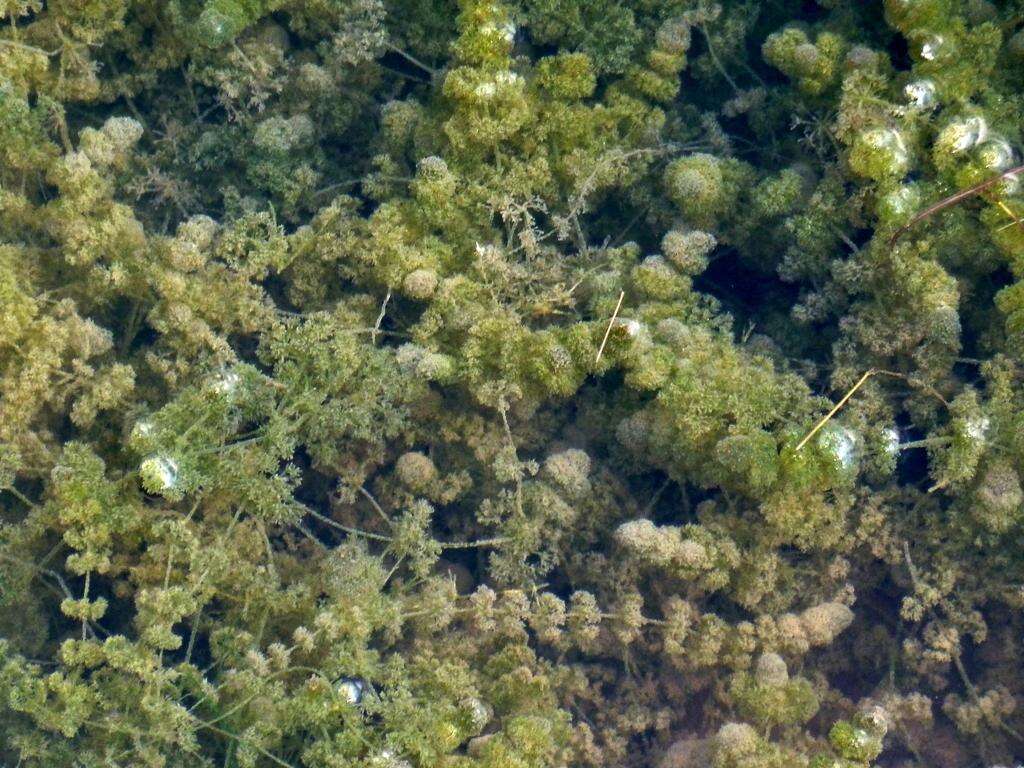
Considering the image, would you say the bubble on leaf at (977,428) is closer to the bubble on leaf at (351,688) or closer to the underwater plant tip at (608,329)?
the underwater plant tip at (608,329)

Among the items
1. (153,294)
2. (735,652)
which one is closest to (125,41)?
(153,294)

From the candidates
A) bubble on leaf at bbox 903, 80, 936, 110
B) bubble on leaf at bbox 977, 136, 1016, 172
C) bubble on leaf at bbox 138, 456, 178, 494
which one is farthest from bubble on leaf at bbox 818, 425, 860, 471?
bubble on leaf at bbox 138, 456, 178, 494

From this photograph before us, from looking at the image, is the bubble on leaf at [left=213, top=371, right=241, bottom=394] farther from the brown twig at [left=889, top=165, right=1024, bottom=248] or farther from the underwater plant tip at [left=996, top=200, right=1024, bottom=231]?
the underwater plant tip at [left=996, top=200, right=1024, bottom=231]

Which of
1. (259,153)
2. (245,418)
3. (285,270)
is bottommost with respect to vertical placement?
(245,418)

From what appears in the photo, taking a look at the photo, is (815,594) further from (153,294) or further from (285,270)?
(153,294)

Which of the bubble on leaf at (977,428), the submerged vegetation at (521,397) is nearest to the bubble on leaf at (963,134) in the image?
the submerged vegetation at (521,397)

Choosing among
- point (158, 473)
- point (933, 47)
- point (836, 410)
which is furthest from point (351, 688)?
point (933, 47)

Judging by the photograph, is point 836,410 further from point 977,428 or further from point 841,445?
point 977,428
